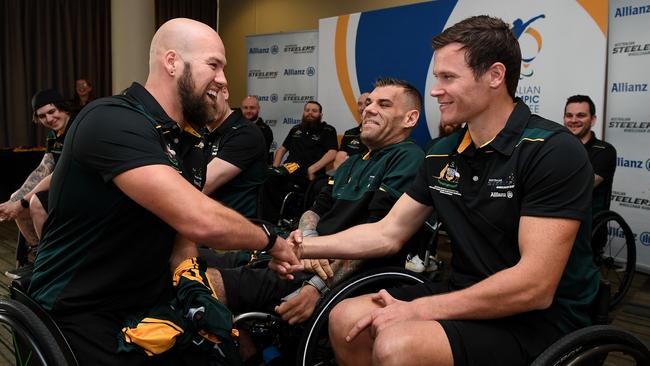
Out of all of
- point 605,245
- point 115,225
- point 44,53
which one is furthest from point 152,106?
point 44,53

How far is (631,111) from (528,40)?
A: 1007mm

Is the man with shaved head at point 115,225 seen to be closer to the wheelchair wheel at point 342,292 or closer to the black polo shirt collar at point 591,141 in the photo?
the wheelchair wheel at point 342,292

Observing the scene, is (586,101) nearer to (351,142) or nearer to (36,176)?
(351,142)

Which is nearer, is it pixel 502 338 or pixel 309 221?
pixel 502 338

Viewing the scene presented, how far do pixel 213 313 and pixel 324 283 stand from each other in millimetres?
622

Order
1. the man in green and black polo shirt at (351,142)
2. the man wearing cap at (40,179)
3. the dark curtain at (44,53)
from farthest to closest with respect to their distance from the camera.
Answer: the dark curtain at (44,53), the man in green and black polo shirt at (351,142), the man wearing cap at (40,179)

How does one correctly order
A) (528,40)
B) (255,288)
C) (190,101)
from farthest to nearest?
(528,40) < (255,288) < (190,101)

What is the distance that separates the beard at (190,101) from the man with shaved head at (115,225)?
11 cm

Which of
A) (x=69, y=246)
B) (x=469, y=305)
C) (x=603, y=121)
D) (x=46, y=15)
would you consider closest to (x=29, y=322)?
(x=69, y=246)

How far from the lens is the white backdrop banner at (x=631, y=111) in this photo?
404cm

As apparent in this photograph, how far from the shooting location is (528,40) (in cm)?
447

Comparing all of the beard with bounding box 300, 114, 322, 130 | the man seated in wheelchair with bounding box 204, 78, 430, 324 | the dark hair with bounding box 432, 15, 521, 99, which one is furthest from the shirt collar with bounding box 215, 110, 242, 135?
the beard with bounding box 300, 114, 322, 130

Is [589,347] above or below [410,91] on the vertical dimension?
below

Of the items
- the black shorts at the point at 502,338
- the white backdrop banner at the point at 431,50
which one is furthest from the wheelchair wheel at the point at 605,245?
the black shorts at the point at 502,338
